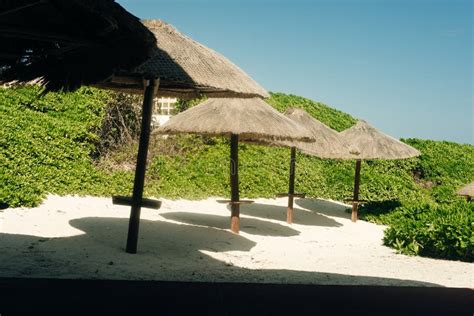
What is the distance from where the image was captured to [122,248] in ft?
27.8

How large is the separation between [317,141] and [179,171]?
530 cm

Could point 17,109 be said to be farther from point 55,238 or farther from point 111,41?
point 111,41

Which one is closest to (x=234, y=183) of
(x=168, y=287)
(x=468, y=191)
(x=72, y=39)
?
(x=168, y=287)

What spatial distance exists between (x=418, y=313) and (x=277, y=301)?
1.50 metres

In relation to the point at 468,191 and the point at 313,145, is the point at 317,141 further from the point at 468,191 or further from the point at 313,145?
the point at 468,191

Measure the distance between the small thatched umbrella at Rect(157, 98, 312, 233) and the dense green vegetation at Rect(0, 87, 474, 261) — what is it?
351 centimetres

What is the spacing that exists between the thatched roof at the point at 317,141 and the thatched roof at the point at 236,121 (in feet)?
8.32

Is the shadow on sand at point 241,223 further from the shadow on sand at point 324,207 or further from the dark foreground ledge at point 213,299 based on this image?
the dark foreground ledge at point 213,299

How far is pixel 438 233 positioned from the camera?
10.1 m

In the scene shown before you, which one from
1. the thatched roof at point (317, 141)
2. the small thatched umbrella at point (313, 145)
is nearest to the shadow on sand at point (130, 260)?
the small thatched umbrella at point (313, 145)

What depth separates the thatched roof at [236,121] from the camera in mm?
10516

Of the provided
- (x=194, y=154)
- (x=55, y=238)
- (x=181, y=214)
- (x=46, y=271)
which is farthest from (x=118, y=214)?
(x=194, y=154)

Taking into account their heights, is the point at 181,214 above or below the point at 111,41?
below

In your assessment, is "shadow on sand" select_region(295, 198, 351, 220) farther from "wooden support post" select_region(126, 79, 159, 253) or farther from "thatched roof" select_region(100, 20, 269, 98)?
"wooden support post" select_region(126, 79, 159, 253)
